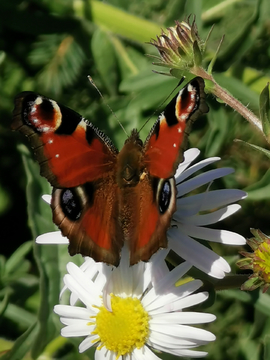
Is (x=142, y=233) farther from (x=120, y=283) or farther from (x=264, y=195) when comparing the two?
(x=264, y=195)

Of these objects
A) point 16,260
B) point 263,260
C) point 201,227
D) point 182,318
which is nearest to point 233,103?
point 201,227

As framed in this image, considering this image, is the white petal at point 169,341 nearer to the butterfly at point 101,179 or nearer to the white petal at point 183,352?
the white petal at point 183,352

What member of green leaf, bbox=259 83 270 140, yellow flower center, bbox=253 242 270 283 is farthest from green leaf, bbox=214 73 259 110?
yellow flower center, bbox=253 242 270 283

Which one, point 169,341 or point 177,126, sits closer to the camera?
point 177,126

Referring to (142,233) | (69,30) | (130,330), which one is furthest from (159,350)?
(69,30)

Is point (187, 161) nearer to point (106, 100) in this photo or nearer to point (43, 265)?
point (43, 265)
